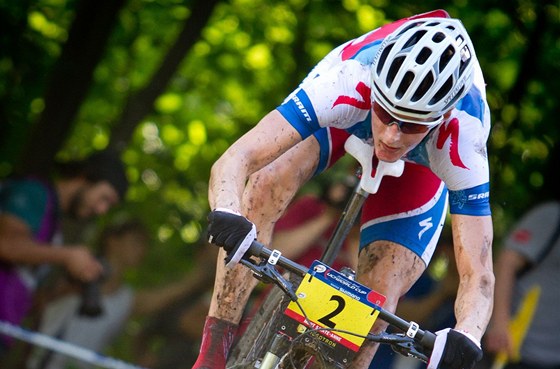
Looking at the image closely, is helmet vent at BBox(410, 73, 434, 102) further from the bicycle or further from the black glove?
the black glove

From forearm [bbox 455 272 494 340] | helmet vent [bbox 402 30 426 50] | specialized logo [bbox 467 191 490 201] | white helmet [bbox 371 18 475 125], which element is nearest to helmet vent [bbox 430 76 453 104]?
white helmet [bbox 371 18 475 125]

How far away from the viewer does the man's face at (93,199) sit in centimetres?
880

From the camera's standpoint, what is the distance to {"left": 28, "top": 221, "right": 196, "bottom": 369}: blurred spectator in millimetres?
9258

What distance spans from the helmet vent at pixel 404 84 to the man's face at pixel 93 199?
400 cm

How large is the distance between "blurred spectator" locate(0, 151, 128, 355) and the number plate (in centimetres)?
367

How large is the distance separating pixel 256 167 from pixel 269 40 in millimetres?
7906

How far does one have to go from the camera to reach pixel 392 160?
17.8ft

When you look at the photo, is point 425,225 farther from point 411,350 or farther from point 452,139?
point 411,350

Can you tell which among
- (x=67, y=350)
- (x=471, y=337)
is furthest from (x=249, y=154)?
(x=67, y=350)

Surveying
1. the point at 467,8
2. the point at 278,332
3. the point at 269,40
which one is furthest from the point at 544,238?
the point at 269,40

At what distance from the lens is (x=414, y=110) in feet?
17.2

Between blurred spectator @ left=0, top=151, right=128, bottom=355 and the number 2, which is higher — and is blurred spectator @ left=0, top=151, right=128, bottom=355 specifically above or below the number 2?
below

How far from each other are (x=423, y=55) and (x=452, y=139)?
0.43 metres

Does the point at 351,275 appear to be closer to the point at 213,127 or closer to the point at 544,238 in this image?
the point at 544,238
